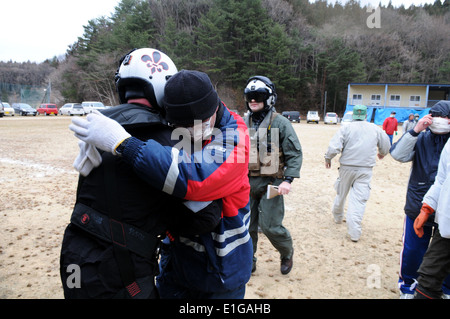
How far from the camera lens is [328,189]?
24.4ft

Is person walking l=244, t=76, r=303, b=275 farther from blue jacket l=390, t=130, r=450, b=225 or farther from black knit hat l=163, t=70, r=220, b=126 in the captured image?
black knit hat l=163, t=70, r=220, b=126

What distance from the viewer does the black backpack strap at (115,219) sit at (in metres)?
1.40

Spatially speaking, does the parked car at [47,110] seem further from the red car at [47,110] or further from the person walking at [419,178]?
the person walking at [419,178]

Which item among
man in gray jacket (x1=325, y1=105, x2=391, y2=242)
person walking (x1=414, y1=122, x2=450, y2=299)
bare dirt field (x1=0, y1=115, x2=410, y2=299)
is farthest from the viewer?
man in gray jacket (x1=325, y1=105, x2=391, y2=242)

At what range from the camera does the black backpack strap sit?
140cm

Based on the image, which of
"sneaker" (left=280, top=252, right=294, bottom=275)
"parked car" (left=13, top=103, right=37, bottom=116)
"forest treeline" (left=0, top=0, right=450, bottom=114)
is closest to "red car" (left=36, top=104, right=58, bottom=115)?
"parked car" (left=13, top=103, right=37, bottom=116)

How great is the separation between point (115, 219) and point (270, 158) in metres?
2.44

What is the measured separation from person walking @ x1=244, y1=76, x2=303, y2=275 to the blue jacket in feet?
3.91

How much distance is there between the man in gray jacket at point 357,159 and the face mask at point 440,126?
1830mm

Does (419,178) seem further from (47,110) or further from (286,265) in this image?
(47,110)

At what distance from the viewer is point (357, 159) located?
4934mm

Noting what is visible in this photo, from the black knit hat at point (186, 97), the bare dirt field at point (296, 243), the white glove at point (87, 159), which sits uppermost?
the black knit hat at point (186, 97)

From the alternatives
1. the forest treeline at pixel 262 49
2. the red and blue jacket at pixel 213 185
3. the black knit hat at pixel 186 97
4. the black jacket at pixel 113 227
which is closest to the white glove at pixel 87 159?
the black jacket at pixel 113 227

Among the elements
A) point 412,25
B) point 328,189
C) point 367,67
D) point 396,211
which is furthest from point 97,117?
point 412,25
